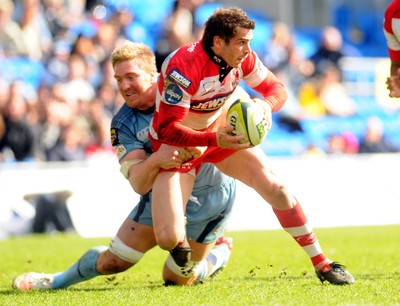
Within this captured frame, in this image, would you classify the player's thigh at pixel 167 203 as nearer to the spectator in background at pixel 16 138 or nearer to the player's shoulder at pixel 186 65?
the player's shoulder at pixel 186 65

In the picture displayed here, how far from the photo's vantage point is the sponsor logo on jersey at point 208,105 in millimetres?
7191

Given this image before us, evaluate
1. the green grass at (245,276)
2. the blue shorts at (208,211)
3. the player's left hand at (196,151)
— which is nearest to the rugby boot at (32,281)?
the green grass at (245,276)

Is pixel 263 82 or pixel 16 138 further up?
pixel 263 82

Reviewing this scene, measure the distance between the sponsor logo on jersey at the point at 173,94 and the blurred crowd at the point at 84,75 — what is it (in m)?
8.03

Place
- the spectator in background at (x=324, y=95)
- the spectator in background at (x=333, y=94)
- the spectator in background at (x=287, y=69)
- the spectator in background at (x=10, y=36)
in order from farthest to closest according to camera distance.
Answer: the spectator in background at (x=333, y=94), the spectator in background at (x=324, y=95), the spectator in background at (x=287, y=69), the spectator in background at (x=10, y=36)

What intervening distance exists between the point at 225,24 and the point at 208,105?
690 millimetres

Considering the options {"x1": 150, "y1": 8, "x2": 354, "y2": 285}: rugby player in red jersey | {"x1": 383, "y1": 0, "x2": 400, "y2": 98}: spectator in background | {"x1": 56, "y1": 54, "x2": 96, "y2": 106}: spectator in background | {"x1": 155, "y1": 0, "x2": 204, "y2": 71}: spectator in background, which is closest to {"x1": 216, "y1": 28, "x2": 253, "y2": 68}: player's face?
{"x1": 150, "y1": 8, "x2": 354, "y2": 285}: rugby player in red jersey

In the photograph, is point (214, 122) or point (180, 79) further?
point (214, 122)

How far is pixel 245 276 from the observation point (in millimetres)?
8391

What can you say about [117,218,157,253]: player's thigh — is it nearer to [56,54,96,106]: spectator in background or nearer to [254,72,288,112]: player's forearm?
[254,72,288,112]: player's forearm

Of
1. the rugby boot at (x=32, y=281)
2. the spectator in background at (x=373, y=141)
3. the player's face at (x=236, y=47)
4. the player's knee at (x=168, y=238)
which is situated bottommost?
the spectator in background at (x=373, y=141)

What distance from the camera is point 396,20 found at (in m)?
7.44

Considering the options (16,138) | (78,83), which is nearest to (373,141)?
(78,83)

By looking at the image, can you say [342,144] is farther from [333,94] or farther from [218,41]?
[218,41]
